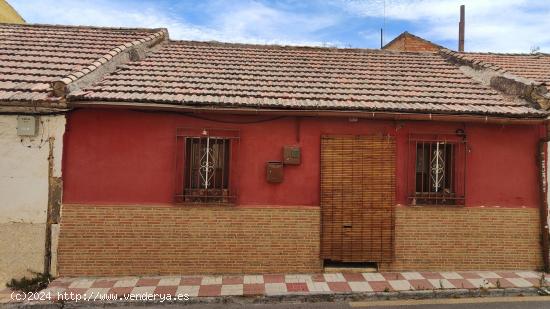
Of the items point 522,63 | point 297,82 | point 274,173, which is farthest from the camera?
point 522,63

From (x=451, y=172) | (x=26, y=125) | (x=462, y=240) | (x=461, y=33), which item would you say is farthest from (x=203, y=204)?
(x=461, y=33)

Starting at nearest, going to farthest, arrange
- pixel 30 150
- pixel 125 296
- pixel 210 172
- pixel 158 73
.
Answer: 1. pixel 125 296
2. pixel 30 150
3. pixel 210 172
4. pixel 158 73

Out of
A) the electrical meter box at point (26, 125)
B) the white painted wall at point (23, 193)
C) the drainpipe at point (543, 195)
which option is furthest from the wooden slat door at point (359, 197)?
the electrical meter box at point (26, 125)

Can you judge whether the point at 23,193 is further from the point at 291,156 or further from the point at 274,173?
the point at 291,156

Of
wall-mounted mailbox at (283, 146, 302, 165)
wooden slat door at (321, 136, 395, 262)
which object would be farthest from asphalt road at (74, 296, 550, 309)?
wall-mounted mailbox at (283, 146, 302, 165)

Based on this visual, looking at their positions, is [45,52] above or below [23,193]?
above

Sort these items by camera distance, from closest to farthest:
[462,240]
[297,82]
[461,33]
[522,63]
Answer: [462,240] < [297,82] < [522,63] < [461,33]

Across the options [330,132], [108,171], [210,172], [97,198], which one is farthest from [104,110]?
[330,132]

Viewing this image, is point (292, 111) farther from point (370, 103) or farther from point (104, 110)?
point (104, 110)

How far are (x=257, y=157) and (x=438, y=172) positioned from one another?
3507 millimetres

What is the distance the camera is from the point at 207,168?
6848 millimetres

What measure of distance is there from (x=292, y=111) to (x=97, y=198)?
3.82 m

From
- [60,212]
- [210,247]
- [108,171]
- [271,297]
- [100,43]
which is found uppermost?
[100,43]

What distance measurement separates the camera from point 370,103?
7.00 meters
